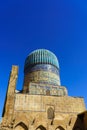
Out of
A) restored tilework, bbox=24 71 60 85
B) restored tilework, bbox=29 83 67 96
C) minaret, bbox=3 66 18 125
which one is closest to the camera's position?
minaret, bbox=3 66 18 125

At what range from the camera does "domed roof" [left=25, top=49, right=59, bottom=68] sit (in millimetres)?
18719

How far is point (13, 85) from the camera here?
1418 cm

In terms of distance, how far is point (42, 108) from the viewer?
14.0 metres

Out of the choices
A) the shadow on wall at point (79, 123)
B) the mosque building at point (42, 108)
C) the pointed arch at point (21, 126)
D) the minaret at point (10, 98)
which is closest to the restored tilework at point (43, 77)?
the mosque building at point (42, 108)

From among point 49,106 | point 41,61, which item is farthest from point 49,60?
point 49,106

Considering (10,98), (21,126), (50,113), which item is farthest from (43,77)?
(21,126)

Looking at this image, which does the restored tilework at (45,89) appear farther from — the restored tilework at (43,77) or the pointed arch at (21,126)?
the pointed arch at (21,126)

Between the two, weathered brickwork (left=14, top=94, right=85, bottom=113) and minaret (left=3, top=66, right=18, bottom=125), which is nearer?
minaret (left=3, top=66, right=18, bottom=125)

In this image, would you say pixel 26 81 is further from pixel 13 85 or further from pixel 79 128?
pixel 79 128

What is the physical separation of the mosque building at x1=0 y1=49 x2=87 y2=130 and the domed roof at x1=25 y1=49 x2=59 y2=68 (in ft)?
6.94

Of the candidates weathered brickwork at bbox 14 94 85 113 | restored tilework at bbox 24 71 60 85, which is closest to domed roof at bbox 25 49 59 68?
restored tilework at bbox 24 71 60 85

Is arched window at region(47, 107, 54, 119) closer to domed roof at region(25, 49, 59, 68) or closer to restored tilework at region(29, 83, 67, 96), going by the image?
restored tilework at region(29, 83, 67, 96)

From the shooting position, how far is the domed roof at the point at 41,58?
18.7 meters

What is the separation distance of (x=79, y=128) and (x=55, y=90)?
14.3 feet
